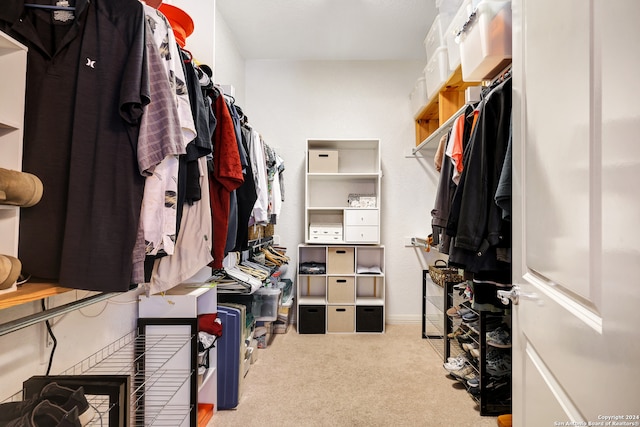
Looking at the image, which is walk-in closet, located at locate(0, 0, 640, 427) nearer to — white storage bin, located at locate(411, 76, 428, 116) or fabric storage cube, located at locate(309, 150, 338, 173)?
white storage bin, located at locate(411, 76, 428, 116)

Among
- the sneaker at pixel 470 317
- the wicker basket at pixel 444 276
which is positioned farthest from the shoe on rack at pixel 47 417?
the wicker basket at pixel 444 276

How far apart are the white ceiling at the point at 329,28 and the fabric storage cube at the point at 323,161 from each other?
1.10 meters

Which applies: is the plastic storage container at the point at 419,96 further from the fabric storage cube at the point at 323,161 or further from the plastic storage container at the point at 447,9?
the fabric storage cube at the point at 323,161

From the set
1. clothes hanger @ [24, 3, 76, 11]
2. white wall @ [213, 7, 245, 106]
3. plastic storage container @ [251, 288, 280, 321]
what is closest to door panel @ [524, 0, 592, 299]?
clothes hanger @ [24, 3, 76, 11]

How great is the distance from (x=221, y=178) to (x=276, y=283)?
178 centimetres

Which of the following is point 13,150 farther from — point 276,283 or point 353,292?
point 353,292

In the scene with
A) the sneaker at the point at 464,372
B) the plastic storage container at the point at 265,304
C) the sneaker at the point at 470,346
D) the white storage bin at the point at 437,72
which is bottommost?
the sneaker at the point at 464,372

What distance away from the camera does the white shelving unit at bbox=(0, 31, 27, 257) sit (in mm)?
823

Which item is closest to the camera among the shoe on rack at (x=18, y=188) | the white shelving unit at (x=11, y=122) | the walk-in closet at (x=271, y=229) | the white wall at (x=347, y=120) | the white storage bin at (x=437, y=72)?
the walk-in closet at (x=271, y=229)

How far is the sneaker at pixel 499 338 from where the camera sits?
1831mm

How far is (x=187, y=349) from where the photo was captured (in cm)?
154

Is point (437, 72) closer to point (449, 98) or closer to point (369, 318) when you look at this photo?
point (449, 98)

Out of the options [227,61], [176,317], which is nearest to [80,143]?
[176,317]

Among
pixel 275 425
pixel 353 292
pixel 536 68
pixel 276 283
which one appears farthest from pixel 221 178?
pixel 353 292
